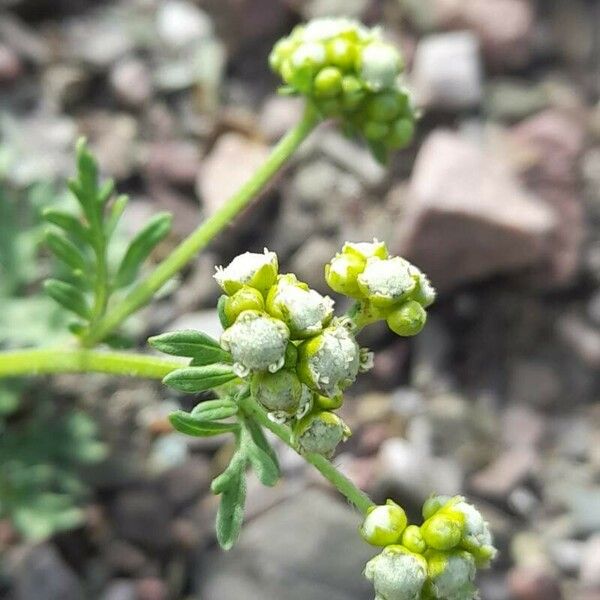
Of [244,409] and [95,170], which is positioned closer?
[244,409]

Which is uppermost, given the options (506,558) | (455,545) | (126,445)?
(455,545)

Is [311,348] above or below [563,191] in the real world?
above

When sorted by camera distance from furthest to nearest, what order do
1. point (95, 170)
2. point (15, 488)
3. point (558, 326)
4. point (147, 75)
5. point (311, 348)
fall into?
point (147, 75) < point (558, 326) < point (15, 488) < point (95, 170) < point (311, 348)

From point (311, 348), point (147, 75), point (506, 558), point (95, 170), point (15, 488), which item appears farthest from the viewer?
point (147, 75)

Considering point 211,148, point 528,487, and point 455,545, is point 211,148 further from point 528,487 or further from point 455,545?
point 455,545

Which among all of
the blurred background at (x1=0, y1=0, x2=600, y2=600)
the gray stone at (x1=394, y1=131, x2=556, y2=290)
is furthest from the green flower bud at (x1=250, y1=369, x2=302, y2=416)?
the gray stone at (x1=394, y1=131, x2=556, y2=290)

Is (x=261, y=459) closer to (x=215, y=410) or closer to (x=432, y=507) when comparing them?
(x=215, y=410)

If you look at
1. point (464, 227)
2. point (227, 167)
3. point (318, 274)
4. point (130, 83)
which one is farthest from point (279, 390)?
point (130, 83)

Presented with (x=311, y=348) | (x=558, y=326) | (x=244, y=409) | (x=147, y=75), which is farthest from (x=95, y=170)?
(x=558, y=326)
